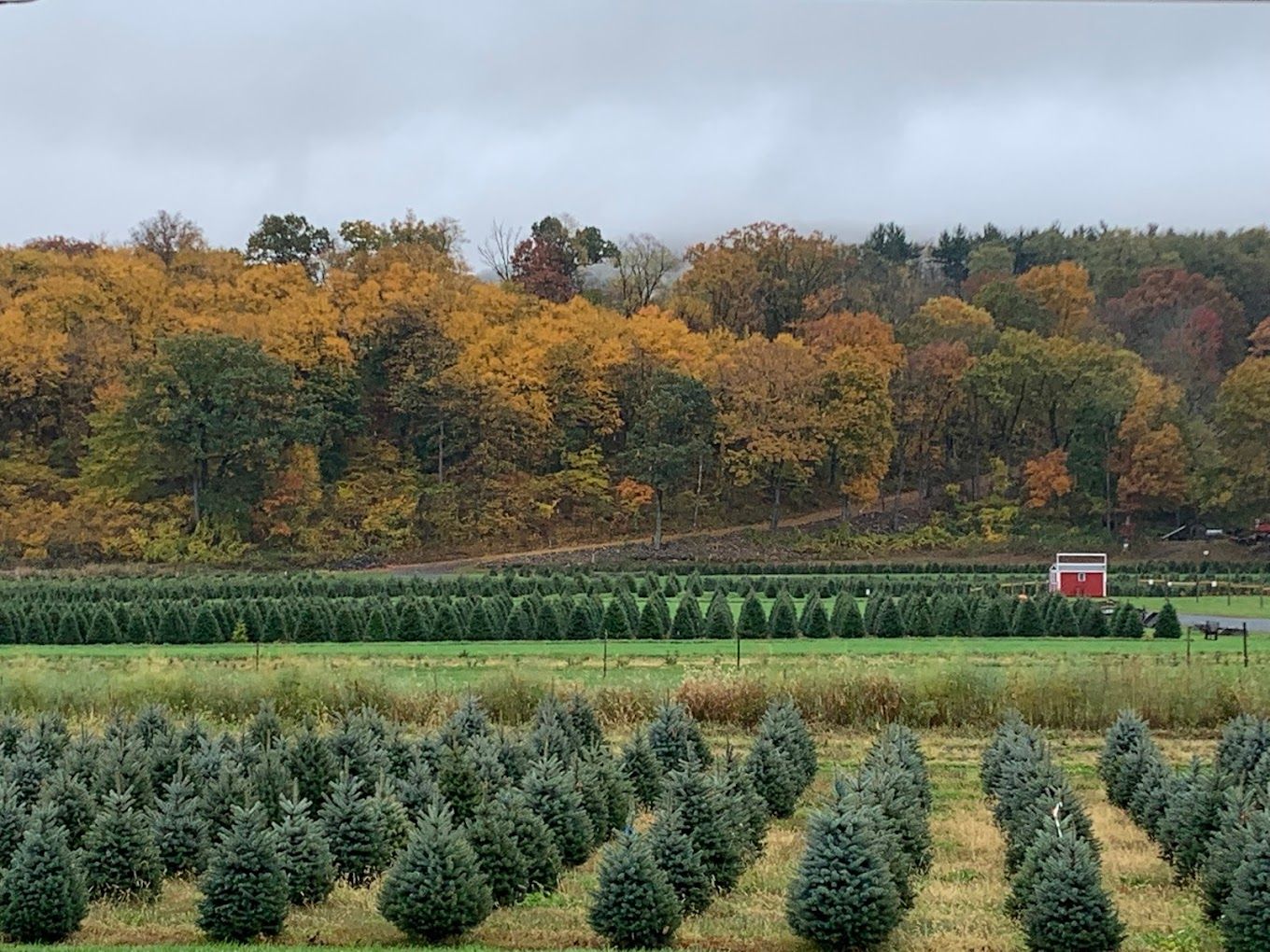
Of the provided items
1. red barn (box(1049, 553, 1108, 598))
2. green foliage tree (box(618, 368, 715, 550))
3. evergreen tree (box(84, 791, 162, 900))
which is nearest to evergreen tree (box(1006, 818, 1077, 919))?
evergreen tree (box(84, 791, 162, 900))

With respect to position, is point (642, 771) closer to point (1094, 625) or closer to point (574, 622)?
point (574, 622)

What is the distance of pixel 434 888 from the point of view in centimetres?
1309

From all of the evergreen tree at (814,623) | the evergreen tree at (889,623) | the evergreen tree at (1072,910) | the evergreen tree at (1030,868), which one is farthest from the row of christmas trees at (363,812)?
the evergreen tree at (889,623)

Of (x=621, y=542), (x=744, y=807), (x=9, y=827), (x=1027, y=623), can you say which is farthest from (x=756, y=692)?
(x=621, y=542)

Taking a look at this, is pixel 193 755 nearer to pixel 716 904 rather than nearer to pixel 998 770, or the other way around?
pixel 716 904

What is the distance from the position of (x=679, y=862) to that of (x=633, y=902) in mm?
1117

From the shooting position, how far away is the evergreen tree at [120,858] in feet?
48.5

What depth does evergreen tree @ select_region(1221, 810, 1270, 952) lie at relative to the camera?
12.3 m

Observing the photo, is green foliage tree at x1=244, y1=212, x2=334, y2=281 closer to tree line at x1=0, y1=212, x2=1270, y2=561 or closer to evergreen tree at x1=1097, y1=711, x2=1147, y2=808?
tree line at x1=0, y1=212, x2=1270, y2=561

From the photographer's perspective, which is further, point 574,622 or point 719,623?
point 574,622

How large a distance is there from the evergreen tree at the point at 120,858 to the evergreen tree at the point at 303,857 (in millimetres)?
1570

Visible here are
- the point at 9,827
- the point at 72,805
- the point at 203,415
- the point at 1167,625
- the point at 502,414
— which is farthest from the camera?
the point at 502,414

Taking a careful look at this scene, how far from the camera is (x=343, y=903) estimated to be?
14.6 metres

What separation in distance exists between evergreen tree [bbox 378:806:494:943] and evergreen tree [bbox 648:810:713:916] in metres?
1.60
